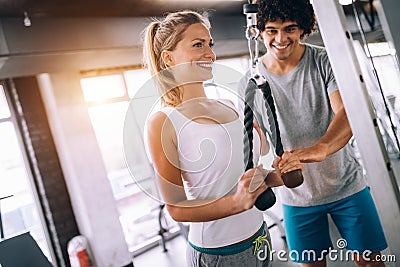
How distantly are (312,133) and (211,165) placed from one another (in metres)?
0.22

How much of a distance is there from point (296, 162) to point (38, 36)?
691 millimetres

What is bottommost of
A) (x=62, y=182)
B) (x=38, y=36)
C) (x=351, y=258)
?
(x=351, y=258)

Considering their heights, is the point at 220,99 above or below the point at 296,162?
above

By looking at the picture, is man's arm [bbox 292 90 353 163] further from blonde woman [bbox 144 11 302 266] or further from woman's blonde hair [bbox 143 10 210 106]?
woman's blonde hair [bbox 143 10 210 106]

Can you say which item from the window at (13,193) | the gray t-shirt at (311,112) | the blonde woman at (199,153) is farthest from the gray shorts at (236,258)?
the window at (13,193)

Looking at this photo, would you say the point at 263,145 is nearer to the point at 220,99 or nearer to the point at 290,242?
the point at 220,99

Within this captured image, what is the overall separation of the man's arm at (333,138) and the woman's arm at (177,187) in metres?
0.12

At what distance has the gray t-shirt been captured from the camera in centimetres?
65

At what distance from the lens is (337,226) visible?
699 millimetres

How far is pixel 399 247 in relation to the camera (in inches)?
25.9

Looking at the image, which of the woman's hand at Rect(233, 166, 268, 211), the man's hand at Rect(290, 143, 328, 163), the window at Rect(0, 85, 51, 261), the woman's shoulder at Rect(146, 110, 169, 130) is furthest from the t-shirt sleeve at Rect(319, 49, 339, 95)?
the window at Rect(0, 85, 51, 261)

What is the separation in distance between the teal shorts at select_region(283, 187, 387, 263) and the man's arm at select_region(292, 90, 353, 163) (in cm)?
10

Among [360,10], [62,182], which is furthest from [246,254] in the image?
[62,182]

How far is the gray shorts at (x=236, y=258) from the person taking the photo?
1.98 feet
